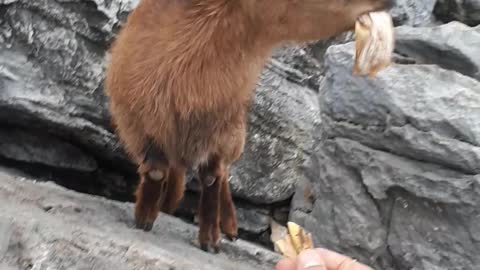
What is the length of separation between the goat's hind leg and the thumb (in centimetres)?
116

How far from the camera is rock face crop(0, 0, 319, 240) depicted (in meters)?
3.91

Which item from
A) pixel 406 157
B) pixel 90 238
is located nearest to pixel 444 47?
pixel 406 157

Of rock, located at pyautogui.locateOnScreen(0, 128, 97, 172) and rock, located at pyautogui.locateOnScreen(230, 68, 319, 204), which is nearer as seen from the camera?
rock, located at pyautogui.locateOnScreen(0, 128, 97, 172)

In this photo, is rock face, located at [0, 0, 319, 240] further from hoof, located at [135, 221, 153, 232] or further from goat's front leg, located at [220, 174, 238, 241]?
hoof, located at [135, 221, 153, 232]

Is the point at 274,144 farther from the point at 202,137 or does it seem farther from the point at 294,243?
the point at 294,243

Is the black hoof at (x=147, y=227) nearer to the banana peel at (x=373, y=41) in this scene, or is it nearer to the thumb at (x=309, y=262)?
the banana peel at (x=373, y=41)

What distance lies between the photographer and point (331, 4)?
8.78ft

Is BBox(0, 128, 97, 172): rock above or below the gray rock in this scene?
below

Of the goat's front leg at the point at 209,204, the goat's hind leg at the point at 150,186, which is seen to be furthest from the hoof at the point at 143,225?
the goat's front leg at the point at 209,204

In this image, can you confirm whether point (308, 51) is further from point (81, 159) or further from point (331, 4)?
point (331, 4)

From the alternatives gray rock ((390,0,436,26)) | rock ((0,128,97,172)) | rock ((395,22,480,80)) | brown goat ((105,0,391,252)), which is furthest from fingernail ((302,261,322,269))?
gray rock ((390,0,436,26))

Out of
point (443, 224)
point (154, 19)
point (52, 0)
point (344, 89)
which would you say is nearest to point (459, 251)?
point (443, 224)

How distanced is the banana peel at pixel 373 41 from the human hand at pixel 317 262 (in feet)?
2.45

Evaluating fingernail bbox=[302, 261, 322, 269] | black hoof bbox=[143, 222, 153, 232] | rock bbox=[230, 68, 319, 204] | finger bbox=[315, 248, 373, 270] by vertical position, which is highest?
fingernail bbox=[302, 261, 322, 269]
